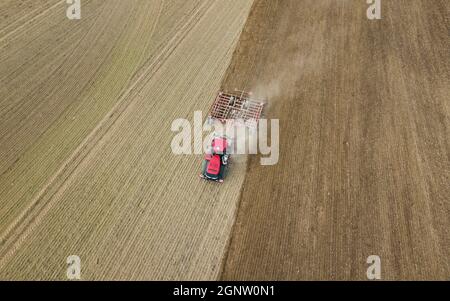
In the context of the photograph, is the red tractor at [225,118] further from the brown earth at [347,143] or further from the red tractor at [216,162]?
the brown earth at [347,143]

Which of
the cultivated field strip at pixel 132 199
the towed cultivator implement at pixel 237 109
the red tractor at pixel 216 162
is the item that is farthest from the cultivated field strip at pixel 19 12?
the red tractor at pixel 216 162

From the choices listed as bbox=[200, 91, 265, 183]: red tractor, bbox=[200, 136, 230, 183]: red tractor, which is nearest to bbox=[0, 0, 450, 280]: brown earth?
bbox=[200, 136, 230, 183]: red tractor

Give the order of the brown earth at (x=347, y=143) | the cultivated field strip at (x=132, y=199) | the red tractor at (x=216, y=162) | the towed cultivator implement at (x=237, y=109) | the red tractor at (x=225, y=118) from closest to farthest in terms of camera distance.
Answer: the cultivated field strip at (x=132, y=199), the brown earth at (x=347, y=143), the red tractor at (x=216, y=162), the red tractor at (x=225, y=118), the towed cultivator implement at (x=237, y=109)

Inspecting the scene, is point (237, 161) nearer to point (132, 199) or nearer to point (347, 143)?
point (132, 199)

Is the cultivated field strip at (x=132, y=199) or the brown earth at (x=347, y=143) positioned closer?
the cultivated field strip at (x=132, y=199)

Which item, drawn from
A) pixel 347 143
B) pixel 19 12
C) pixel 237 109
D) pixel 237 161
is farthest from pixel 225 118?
pixel 19 12

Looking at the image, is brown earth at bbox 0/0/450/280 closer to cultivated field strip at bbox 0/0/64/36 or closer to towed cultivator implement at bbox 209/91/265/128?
cultivated field strip at bbox 0/0/64/36
